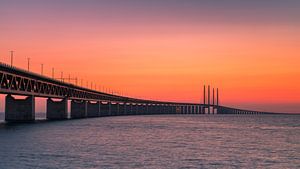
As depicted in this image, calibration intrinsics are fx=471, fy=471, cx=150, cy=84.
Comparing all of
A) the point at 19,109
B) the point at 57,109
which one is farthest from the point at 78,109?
the point at 19,109

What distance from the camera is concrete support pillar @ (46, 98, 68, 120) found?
156 m

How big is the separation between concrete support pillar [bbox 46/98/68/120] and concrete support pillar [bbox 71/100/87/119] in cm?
2937

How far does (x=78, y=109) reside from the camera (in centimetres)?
19662

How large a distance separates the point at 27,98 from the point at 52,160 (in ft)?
264

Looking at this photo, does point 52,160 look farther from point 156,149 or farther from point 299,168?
point 299,168

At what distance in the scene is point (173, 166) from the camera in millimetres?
41000

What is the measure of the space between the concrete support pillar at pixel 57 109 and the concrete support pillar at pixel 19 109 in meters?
32.0

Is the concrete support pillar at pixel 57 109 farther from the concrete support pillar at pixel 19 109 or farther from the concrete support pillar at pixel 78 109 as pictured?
the concrete support pillar at pixel 19 109

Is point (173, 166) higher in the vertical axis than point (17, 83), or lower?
lower

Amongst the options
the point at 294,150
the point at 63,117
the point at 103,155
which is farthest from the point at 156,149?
the point at 63,117

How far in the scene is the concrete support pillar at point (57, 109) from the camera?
156 metres

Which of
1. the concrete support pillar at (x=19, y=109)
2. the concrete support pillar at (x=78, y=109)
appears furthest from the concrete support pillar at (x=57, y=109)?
the concrete support pillar at (x=19, y=109)

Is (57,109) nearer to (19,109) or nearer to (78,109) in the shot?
(78,109)

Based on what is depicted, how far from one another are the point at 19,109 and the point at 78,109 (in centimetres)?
7557
